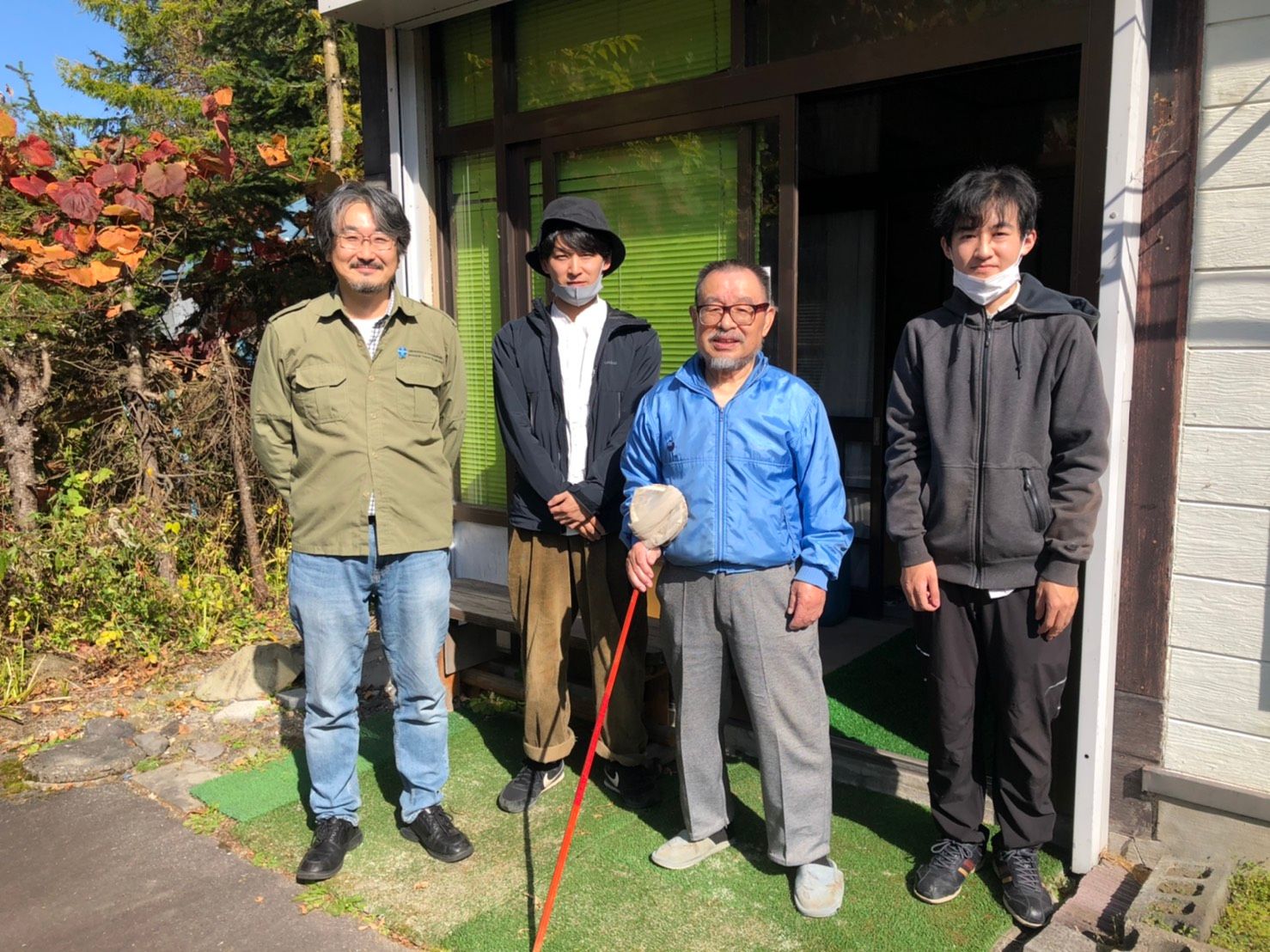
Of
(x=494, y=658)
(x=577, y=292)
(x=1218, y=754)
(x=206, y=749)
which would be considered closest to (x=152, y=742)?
(x=206, y=749)

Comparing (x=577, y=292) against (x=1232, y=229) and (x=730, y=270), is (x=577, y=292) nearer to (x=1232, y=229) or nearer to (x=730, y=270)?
(x=730, y=270)

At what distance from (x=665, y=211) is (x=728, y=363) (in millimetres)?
1441

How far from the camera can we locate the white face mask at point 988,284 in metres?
2.53

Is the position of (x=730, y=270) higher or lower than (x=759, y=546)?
higher

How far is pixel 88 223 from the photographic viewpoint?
16.0 ft

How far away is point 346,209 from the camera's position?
2.85m

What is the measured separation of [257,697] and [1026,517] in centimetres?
365

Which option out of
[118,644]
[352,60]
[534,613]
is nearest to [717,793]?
[534,613]

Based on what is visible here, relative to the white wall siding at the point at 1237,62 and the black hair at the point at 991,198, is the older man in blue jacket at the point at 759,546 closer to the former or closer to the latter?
the black hair at the point at 991,198

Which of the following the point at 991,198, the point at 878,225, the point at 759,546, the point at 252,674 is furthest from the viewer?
the point at 878,225

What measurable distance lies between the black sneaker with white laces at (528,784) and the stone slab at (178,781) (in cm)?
115

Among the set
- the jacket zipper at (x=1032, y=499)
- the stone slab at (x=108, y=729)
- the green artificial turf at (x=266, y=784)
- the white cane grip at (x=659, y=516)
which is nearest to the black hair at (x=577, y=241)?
the white cane grip at (x=659, y=516)

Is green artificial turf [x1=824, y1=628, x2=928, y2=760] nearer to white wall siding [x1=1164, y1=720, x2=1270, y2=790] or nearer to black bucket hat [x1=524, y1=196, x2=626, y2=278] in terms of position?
white wall siding [x1=1164, y1=720, x2=1270, y2=790]

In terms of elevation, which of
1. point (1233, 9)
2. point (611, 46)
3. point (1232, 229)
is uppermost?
point (611, 46)
